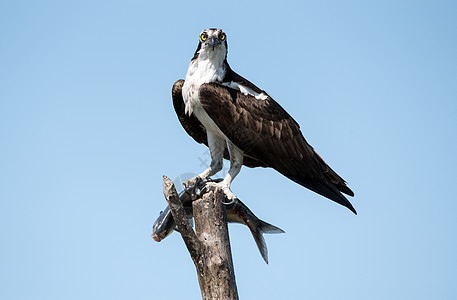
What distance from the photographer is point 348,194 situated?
826 centimetres

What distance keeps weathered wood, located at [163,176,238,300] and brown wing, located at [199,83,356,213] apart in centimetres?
144

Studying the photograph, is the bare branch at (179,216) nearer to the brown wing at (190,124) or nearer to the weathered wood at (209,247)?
the weathered wood at (209,247)

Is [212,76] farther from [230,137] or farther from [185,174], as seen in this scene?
[185,174]

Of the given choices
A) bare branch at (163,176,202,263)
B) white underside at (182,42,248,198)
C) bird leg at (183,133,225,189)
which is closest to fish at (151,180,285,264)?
white underside at (182,42,248,198)

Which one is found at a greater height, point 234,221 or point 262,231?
point 234,221

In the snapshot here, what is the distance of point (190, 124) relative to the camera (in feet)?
27.8

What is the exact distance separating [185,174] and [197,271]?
1779 millimetres

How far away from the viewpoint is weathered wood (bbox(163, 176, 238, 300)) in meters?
6.12

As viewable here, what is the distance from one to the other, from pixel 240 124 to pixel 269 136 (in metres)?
0.49

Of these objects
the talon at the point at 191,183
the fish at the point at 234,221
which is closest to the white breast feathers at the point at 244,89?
the talon at the point at 191,183

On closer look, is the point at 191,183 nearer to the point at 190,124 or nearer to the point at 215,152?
the point at 215,152

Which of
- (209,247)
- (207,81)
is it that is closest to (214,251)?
(209,247)

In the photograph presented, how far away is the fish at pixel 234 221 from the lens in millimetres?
7098

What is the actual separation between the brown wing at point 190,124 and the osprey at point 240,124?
6 cm
